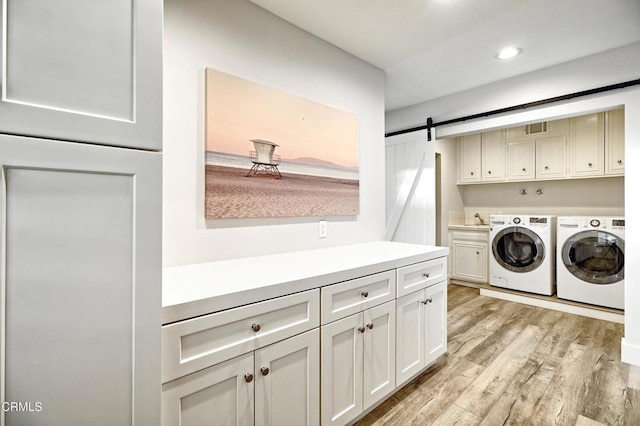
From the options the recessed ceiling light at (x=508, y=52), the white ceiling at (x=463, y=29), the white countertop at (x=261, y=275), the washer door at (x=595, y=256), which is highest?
the recessed ceiling light at (x=508, y=52)

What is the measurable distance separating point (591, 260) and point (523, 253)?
2.12 feet

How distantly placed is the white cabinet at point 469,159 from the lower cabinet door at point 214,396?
4464 millimetres

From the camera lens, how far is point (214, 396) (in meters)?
1.06

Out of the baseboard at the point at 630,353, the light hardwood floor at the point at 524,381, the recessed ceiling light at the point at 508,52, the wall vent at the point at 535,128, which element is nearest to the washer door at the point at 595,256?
the light hardwood floor at the point at 524,381

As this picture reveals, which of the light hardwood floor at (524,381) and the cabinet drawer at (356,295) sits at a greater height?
the cabinet drawer at (356,295)

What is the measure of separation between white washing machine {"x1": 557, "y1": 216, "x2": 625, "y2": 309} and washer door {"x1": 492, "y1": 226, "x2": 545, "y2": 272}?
221 millimetres

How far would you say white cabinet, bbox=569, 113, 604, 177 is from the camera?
3.55 m

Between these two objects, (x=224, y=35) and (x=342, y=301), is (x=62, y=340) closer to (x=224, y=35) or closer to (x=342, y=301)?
(x=342, y=301)

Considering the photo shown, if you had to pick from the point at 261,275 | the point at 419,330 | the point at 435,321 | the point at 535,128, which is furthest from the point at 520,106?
the point at 261,275

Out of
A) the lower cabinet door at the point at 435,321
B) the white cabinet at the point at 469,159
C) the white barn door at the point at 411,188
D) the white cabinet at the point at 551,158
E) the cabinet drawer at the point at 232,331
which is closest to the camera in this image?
the cabinet drawer at the point at 232,331

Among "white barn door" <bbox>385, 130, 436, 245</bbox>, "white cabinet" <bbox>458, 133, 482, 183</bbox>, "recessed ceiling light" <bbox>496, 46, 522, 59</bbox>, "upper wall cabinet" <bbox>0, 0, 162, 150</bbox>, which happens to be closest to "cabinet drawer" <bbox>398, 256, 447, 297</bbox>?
"white barn door" <bbox>385, 130, 436, 245</bbox>

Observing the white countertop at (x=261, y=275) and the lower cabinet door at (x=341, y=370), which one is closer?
A: the white countertop at (x=261, y=275)

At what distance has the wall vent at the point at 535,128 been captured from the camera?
3.96m

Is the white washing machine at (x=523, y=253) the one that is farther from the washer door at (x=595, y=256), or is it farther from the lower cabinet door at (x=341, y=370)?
the lower cabinet door at (x=341, y=370)
